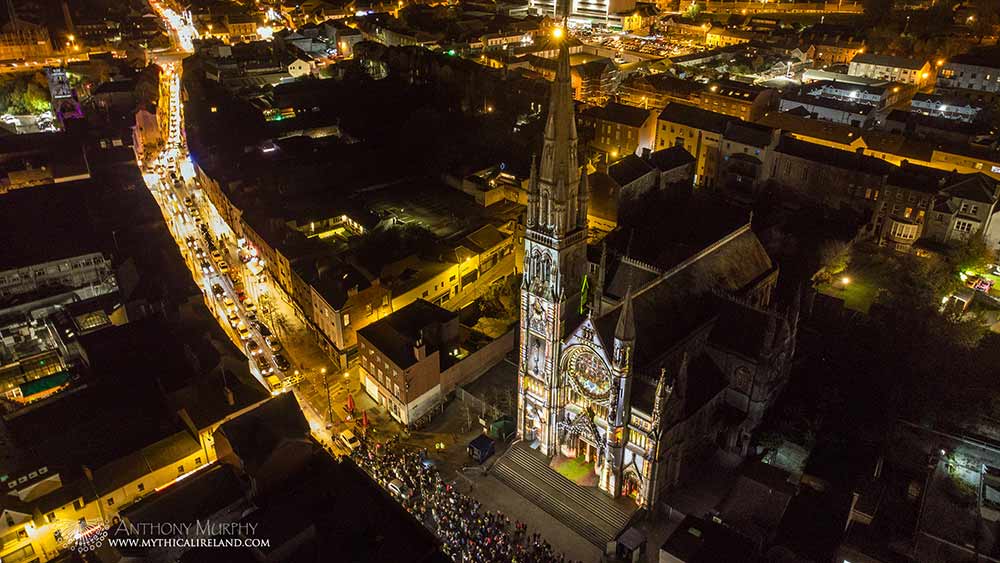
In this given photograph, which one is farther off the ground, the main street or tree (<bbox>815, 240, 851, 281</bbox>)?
tree (<bbox>815, 240, 851, 281</bbox>)

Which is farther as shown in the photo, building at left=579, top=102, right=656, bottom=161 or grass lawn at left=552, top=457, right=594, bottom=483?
building at left=579, top=102, right=656, bottom=161

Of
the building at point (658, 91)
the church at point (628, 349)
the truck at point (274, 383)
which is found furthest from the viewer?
the building at point (658, 91)

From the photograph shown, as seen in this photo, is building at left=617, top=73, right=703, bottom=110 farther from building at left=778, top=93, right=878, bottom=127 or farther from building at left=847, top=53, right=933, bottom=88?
building at left=847, top=53, right=933, bottom=88

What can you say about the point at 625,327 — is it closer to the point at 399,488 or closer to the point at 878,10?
the point at 399,488

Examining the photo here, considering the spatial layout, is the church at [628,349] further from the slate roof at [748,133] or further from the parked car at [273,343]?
the slate roof at [748,133]

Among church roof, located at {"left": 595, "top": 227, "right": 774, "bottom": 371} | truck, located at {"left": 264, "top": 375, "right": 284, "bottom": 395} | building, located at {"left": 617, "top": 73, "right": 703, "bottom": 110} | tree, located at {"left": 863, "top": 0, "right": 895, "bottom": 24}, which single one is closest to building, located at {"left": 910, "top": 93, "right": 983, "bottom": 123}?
building, located at {"left": 617, "top": 73, "right": 703, "bottom": 110}

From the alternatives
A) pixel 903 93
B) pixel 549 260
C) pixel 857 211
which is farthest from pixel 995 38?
pixel 549 260

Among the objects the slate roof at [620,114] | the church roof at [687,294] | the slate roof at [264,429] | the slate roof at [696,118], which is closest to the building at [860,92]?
the slate roof at [696,118]
